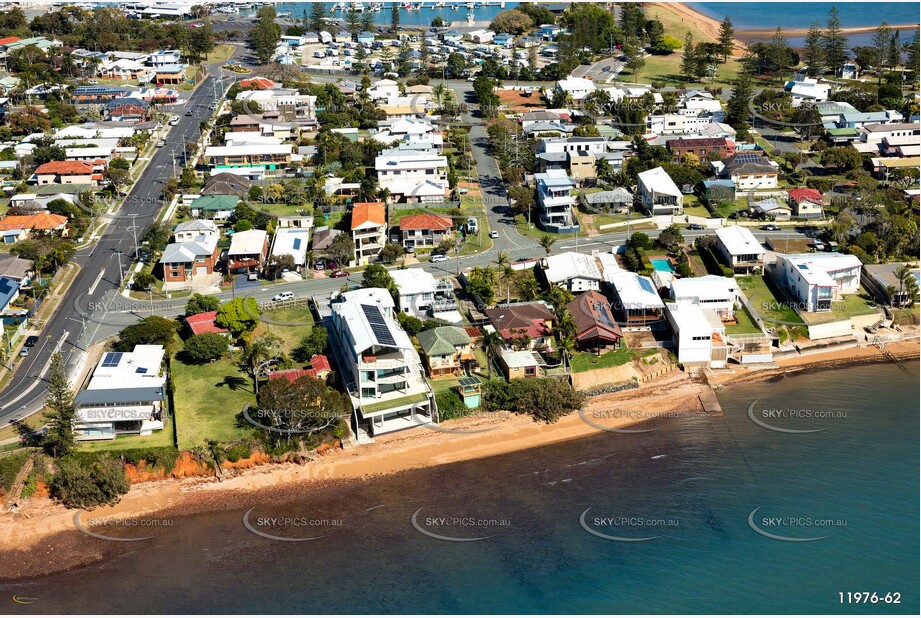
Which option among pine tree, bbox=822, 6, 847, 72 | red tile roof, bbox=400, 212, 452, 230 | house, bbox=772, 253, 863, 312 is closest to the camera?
house, bbox=772, 253, 863, 312

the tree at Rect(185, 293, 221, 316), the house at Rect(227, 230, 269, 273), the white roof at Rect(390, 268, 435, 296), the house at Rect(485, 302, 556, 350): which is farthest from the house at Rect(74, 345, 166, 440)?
the house at Rect(485, 302, 556, 350)

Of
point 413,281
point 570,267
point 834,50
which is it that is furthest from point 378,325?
point 834,50

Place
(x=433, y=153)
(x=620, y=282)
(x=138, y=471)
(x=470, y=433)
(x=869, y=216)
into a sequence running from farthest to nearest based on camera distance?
(x=433, y=153) → (x=869, y=216) → (x=620, y=282) → (x=470, y=433) → (x=138, y=471)

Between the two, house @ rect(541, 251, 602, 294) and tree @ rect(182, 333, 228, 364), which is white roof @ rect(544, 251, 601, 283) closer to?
house @ rect(541, 251, 602, 294)

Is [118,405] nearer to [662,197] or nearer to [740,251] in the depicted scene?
[740,251]

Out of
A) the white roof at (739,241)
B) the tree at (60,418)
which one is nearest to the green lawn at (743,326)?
the white roof at (739,241)

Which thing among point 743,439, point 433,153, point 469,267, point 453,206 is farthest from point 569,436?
point 433,153

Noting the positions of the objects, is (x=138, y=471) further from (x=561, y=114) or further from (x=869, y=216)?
(x=561, y=114)
